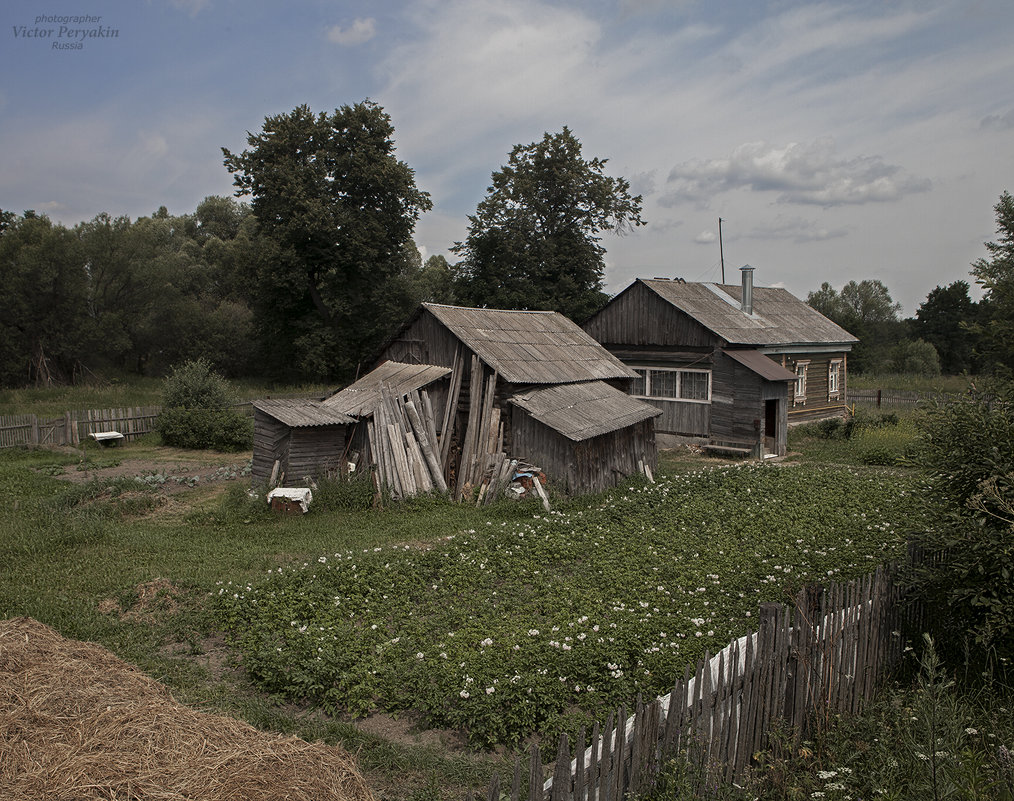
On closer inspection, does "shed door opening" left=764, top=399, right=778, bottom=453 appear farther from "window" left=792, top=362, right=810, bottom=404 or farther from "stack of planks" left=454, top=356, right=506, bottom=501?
"stack of planks" left=454, top=356, right=506, bottom=501

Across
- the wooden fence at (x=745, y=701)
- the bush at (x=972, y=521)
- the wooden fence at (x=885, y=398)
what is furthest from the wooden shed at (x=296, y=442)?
→ the wooden fence at (x=885, y=398)

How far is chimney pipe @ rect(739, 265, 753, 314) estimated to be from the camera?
27.0 metres

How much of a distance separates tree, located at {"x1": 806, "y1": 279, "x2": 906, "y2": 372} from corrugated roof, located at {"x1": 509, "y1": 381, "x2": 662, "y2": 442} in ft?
139

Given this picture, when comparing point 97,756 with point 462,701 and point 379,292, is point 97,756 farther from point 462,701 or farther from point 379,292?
point 379,292

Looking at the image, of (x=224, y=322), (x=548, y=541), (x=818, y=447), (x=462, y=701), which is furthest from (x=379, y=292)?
(x=462, y=701)

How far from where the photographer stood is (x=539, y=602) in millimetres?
8602

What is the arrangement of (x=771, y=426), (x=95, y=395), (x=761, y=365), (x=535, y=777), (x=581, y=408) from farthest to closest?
1. (x=95, y=395)
2. (x=771, y=426)
3. (x=761, y=365)
4. (x=581, y=408)
5. (x=535, y=777)

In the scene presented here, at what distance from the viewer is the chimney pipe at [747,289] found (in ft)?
88.5

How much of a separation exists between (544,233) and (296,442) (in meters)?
27.1

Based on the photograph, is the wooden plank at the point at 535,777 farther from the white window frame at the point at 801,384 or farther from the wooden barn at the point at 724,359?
the white window frame at the point at 801,384

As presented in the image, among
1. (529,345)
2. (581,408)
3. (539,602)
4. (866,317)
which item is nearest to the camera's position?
(539,602)

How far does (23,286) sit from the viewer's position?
118 feet

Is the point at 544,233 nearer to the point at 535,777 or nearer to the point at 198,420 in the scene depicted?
the point at 198,420

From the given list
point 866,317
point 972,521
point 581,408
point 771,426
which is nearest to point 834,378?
point 771,426
